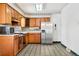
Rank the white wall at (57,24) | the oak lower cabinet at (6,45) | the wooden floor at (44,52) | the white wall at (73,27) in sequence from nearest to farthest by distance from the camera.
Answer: the oak lower cabinet at (6,45), the white wall at (73,27), the wooden floor at (44,52), the white wall at (57,24)

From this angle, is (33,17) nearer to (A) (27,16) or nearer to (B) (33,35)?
(A) (27,16)

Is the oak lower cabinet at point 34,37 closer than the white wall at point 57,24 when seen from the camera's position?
Yes

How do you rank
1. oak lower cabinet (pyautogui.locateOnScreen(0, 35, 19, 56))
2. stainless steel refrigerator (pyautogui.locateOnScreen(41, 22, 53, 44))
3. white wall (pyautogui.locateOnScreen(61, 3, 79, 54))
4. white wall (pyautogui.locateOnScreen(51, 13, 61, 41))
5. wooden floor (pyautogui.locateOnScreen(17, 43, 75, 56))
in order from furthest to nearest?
white wall (pyautogui.locateOnScreen(51, 13, 61, 41)) → stainless steel refrigerator (pyautogui.locateOnScreen(41, 22, 53, 44)) → wooden floor (pyautogui.locateOnScreen(17, 43, 75, 56)) → white wall (pyautogui.locateOnScreen(61, 3, 79, 54)) → oak lower cabinet (pyautogui.locateOnScreen(0, 35, 19, 56))

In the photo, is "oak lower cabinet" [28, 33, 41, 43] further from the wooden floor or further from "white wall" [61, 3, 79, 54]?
"white wall" [61, 3, 79, 54]

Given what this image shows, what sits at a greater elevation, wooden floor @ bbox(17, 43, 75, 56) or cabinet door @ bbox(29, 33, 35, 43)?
cabinet door @ bbox(29, 33, 35, 43)

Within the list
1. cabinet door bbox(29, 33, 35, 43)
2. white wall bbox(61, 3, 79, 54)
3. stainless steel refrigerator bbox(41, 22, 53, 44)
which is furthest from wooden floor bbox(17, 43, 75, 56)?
cabinet door bbox(29, 33, 35, 43)

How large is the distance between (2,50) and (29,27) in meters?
6.04

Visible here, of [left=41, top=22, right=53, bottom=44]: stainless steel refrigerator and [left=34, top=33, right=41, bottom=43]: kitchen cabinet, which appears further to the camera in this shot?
[left=34, top=33, right=41, bottom=43]: kitchen cabinet

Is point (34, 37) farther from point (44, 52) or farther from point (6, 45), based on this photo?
point (6, 45)

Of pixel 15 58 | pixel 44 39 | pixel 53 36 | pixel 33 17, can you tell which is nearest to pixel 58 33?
pixel 53 36

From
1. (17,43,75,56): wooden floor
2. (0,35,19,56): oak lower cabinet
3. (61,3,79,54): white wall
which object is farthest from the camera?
(17,43,75,56): wooden floor

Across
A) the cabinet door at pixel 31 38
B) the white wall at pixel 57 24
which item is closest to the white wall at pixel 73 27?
the white wall at pixel 57 24

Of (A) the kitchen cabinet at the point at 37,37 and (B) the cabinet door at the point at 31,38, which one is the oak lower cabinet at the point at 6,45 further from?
(A) the kitchen cabinet at the point at 37,37

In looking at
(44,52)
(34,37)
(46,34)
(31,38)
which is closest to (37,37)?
(34,37)
